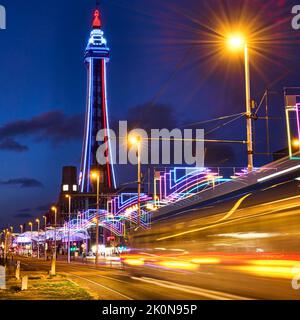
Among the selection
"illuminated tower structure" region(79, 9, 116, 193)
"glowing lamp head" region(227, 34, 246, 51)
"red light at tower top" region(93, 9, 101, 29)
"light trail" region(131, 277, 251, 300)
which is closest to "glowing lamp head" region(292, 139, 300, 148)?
"light trail" region(131, 277, 251, 300)

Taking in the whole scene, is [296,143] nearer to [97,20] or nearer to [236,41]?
[236,41]

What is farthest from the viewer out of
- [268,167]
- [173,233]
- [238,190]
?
[173,233]

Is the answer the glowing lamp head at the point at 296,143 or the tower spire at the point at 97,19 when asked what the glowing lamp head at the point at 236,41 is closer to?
the glowing lamp head at the point at 296,143

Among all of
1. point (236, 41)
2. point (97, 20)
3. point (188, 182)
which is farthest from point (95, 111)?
point (236, 41)

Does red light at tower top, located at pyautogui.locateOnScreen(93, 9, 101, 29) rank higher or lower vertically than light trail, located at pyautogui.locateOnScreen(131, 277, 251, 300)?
higher

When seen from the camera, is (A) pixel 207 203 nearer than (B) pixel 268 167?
No

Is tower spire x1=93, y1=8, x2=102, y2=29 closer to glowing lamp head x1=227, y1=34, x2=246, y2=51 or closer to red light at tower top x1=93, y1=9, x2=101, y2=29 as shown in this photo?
red light at tower top x1=93, y1=9, x2=101, y2=29

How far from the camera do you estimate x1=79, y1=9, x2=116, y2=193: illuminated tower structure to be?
15588 cm

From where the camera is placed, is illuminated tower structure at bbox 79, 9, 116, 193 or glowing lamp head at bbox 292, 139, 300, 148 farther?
illuminated tower structure at bbox 79, 9, 116, 193

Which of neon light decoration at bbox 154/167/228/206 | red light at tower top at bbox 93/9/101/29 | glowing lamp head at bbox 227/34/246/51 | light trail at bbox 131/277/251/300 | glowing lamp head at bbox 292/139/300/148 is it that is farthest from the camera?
red light at tower top at bbox 93/9/101/29

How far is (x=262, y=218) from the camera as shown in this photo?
1390 cm
